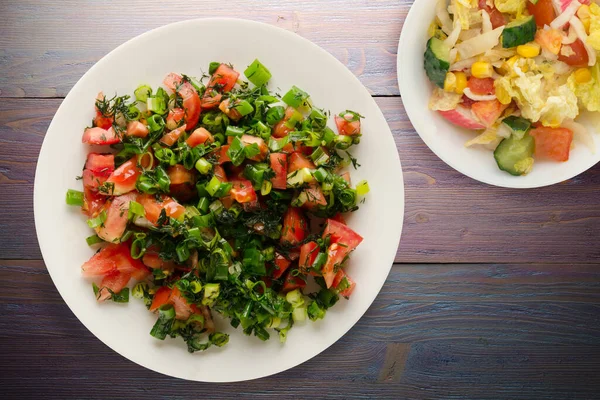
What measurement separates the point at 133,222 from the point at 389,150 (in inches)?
34.0

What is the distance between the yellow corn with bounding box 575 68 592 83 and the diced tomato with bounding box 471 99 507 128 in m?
0.26

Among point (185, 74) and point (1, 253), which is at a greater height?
point (185, 74)

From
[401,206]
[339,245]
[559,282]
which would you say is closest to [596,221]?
[559,282]

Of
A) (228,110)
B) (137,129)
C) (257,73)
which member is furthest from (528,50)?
(137,129)

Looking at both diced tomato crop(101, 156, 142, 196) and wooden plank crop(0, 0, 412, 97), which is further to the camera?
wooden plank crop(0, 0, 412, 97)

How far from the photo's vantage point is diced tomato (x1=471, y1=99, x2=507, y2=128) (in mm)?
1925

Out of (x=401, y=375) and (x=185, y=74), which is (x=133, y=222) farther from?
(x=401, y=375)

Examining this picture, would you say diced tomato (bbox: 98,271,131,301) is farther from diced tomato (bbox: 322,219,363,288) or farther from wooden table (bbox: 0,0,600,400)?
diced tomato (bbox: 322,219,363,288)

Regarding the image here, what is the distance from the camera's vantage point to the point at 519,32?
182 centimetres

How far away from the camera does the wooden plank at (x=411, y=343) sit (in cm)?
218

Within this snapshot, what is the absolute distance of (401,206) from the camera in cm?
187

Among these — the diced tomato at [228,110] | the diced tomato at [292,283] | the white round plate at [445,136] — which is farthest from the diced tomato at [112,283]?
the white round plate at [445,136]

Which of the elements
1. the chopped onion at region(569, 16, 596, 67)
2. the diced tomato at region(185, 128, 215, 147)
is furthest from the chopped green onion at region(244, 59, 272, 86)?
the chopped onion at region(569, 16, 596, 67)

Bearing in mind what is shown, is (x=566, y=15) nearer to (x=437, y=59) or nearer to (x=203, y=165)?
(x=437, y=59)
